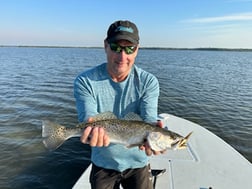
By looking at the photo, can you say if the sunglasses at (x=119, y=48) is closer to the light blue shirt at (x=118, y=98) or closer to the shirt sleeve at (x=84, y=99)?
the light blue shirt at (x=118, y=98)

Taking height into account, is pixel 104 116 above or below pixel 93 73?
below

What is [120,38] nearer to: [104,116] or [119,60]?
[119,60]

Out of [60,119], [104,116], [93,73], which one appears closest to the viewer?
[104,116]

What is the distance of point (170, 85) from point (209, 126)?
11.1 metres

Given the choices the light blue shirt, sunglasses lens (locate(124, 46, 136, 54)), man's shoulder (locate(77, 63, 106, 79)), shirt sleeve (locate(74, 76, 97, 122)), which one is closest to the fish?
shirt sleeve (locate(74, 76, 97, 122))

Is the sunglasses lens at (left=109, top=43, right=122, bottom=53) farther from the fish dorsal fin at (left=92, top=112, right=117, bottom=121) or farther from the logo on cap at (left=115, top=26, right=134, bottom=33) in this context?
the fish dorsal fin at (left=92, top=112, right=117, bottom=121)

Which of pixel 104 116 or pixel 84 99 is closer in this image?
pixel 104 116

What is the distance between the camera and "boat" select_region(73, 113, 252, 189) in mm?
5387

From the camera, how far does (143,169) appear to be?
3586mm

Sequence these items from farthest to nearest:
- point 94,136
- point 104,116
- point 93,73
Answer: point 93,73, point 104,116, point 94,136

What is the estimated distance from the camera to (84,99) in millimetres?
3287

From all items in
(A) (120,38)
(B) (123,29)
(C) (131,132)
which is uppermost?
(B) (123,29)

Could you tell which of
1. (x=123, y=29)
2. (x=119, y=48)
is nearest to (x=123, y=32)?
(x=123, y=29)

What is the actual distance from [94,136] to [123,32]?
133 cm
